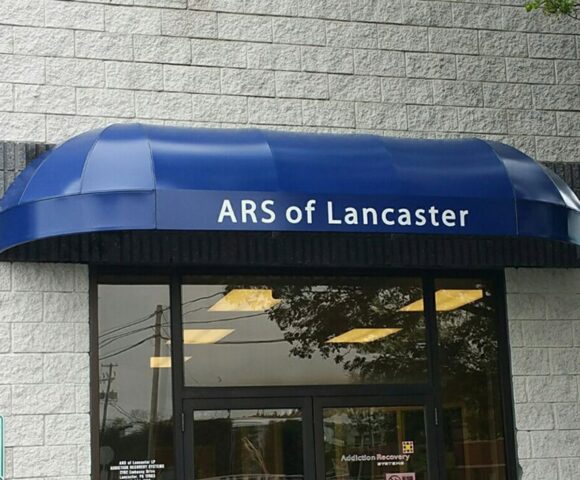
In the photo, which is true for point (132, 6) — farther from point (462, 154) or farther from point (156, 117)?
point (462, 154)

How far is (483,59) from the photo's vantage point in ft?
31.5

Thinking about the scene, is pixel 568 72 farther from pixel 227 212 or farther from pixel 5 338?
pixel 5 338

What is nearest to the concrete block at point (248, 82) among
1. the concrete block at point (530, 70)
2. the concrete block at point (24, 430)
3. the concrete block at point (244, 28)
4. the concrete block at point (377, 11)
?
the concrete block at point (244, 28)

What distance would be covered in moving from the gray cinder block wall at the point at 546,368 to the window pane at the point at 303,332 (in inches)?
31.7

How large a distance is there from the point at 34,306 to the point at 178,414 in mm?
1322

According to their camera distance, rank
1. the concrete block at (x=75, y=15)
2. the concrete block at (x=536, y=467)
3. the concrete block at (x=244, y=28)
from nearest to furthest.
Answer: the concrete block at (x=75, y=15) < the concrete block at (x=536, y=467) < the concrete block at (x=244, y=28)

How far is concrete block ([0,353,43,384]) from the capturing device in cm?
798

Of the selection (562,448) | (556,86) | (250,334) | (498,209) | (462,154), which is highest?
(556,86)

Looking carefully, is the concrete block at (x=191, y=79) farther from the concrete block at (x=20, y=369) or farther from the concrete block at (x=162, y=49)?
the concrete block at (x=20, y=369)

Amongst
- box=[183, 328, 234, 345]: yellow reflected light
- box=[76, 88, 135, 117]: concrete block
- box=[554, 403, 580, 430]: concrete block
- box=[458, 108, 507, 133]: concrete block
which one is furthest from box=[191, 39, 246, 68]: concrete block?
box=[554, 403, 580, 430]: concrete block

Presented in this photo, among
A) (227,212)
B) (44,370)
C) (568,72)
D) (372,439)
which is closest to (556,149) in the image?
(568,72)

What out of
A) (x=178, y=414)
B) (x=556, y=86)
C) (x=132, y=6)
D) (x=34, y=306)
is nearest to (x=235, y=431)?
(x=178, y=414)

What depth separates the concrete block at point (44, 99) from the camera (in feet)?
27.7

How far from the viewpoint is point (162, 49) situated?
8.86 meters
